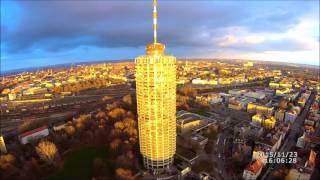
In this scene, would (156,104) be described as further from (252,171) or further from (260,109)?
(260,109)

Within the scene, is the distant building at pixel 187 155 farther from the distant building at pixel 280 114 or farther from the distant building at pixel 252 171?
the distant building at pixel 280 114

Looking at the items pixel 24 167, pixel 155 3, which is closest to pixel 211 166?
pixel 155 3

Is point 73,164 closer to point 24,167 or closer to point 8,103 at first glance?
point 24,167

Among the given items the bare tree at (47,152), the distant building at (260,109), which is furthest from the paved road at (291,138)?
the bare tree at (47,152)

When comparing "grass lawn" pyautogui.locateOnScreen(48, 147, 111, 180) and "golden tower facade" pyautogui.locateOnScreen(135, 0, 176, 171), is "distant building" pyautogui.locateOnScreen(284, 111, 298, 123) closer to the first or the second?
"golden tower facade" pyautogui.locateOnScreen(135, 0, 176, 171)

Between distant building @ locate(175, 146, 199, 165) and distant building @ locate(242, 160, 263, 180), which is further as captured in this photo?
distant building @ locate(175, 146, 199, 165)

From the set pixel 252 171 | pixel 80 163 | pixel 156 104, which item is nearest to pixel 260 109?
pixel 252 171

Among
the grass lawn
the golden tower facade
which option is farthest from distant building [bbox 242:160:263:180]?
the grass lawn
